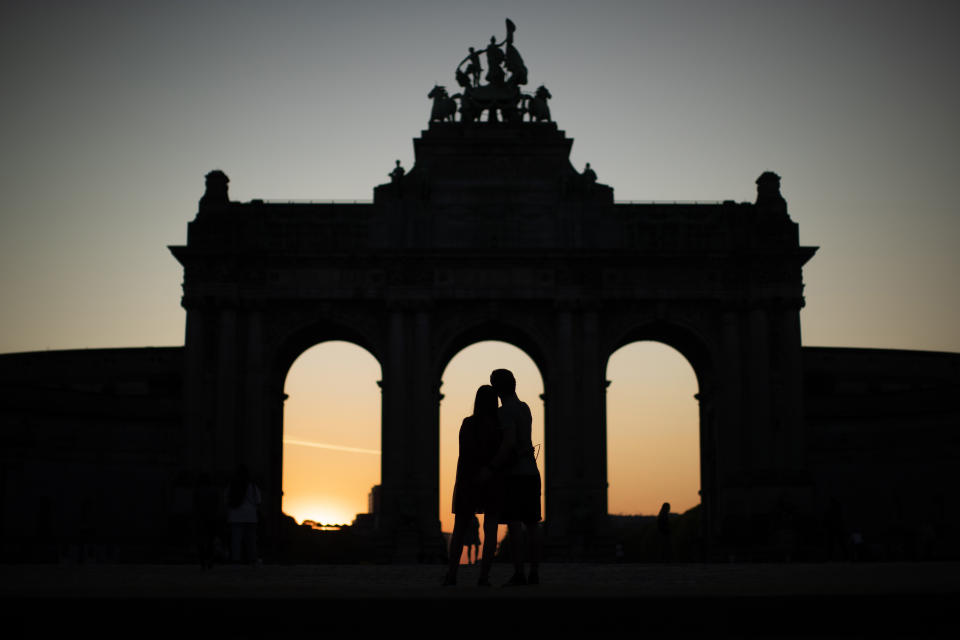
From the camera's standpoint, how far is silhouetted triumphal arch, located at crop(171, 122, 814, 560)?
54500 mm

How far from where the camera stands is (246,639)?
850 cm

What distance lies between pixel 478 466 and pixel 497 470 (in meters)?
0.31

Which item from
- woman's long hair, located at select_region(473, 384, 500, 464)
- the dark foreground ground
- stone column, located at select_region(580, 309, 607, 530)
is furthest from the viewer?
stone column, located at select_region(580, 309, 607, 530)

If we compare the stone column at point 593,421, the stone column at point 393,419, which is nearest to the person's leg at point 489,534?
the stone column at point 593,421

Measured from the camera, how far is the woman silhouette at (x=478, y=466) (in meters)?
16.5

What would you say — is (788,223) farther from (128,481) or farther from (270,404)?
(128,481)

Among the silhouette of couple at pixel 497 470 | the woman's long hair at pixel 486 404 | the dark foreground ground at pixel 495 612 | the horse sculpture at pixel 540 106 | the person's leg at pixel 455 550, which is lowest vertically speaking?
the dark foreground ground at pixel 495 612

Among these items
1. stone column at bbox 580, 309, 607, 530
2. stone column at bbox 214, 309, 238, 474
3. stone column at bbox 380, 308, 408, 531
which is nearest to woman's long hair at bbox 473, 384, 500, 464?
stone column at bbox 580, 309, 607, 530

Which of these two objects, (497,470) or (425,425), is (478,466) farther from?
(425,425)

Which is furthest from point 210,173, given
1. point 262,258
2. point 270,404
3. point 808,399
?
point 808,399

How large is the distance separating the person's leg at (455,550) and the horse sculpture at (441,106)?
1675 inches

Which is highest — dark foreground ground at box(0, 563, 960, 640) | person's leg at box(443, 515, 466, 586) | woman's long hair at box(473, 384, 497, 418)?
woman's long hair at box(473, 384, 497, 418)

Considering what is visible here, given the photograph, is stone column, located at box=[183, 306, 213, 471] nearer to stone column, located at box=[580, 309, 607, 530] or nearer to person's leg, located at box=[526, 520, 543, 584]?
stone column, located at box=[580, 309, 607, 530]

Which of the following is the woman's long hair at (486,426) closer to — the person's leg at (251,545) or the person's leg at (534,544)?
the person's leg at (534,544)
